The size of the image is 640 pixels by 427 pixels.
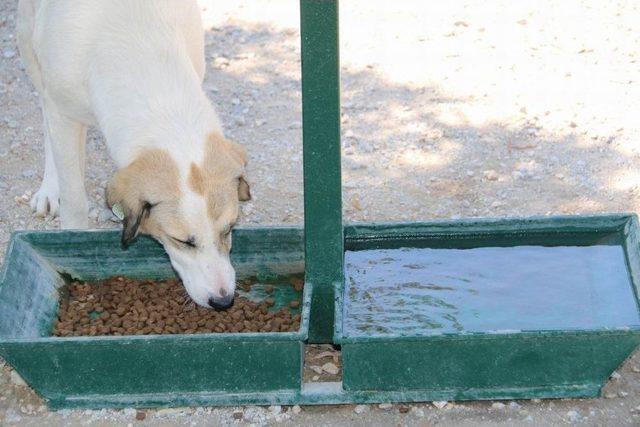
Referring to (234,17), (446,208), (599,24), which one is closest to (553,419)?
(446,208)

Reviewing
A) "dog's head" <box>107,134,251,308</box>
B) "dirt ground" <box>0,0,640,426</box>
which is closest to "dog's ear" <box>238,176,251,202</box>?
"dog's head" <box>107,134,251,308</box>

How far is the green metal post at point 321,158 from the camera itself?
4059mm

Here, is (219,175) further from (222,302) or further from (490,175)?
(490,175)

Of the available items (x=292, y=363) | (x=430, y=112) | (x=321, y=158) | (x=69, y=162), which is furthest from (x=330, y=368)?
(x=430, y=112)

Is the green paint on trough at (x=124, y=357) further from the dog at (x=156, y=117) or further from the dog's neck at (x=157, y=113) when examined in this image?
the dog's neck at (x=157, y=113)

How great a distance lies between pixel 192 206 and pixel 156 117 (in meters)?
0.46

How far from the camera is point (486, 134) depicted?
6.77 metres

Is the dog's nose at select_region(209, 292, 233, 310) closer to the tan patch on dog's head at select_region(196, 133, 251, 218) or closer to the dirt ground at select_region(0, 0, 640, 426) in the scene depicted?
the tan patch on dog's head at select_region(196, 133, 251, 218)

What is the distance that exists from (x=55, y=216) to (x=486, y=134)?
2858 millimetres

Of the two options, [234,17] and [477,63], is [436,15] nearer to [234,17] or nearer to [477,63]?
[477,63]

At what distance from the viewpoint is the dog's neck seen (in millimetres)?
4371

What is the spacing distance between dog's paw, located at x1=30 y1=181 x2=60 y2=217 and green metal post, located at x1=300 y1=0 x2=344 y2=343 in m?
2.26

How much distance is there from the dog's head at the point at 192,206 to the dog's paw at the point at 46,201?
6.28ft

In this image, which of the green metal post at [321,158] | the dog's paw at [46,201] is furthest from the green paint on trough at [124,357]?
the dog's paw at [46,201]
